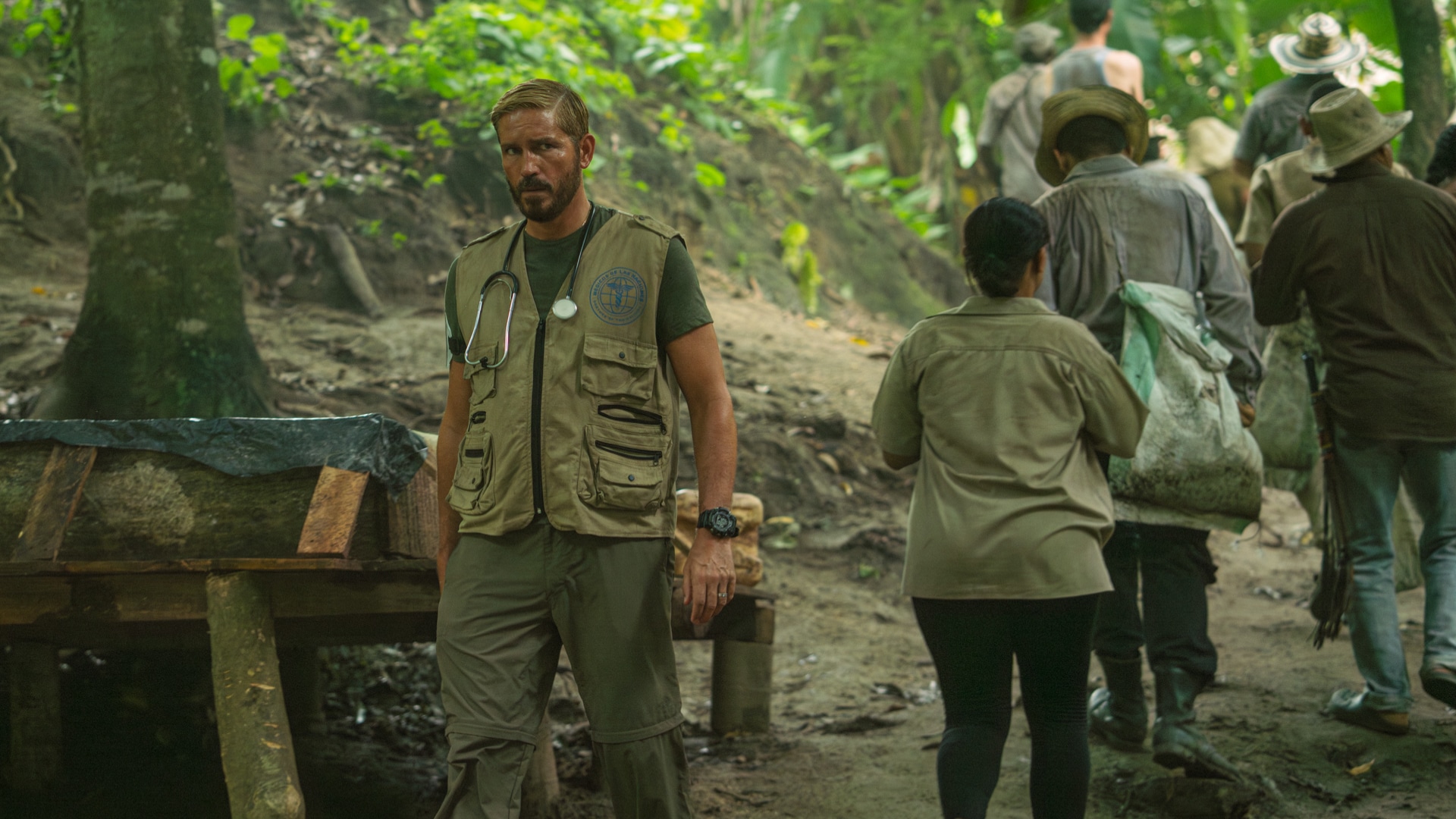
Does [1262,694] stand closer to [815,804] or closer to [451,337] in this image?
[815,804]

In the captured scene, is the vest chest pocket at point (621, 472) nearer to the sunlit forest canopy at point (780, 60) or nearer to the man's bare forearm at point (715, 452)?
the man's bare forearm at point (715, 452)

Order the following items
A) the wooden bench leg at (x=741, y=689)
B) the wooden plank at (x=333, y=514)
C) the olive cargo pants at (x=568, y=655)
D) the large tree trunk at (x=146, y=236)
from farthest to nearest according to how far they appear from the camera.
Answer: the large tree trunk at (x=146, y=236), the wooden bench leg at (x=741, y=689), the wooden plank at (x=333, y=514), the olive cargo pants at (x=568, y=655)

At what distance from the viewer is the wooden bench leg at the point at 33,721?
4445 mm

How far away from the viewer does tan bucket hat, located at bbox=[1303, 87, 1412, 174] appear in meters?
4.14

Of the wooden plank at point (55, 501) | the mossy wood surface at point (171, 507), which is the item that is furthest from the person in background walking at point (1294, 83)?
the wooden plank at point (55, 501)

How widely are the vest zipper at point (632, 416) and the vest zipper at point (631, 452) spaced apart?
0.22ft

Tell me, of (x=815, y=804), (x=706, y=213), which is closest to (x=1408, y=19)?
(x=815, y=804)

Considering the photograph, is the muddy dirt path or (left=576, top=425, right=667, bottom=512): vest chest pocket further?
the muddy dirt path

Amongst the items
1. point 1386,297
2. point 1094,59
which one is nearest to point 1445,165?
point 1386,297

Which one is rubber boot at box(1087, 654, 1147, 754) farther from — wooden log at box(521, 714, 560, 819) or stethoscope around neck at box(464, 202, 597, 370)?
stethoscope around neck at box(464, 202, 597, 370)

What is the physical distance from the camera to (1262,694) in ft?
15.9

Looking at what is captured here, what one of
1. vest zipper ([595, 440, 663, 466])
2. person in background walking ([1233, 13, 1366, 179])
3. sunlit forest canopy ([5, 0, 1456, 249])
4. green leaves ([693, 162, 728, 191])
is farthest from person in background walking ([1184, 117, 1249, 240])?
vest zipper ([595, 440, 663, 466])

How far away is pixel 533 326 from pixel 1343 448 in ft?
10.2

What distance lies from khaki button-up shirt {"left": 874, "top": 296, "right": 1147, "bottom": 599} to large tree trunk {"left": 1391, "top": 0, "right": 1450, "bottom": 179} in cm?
498
